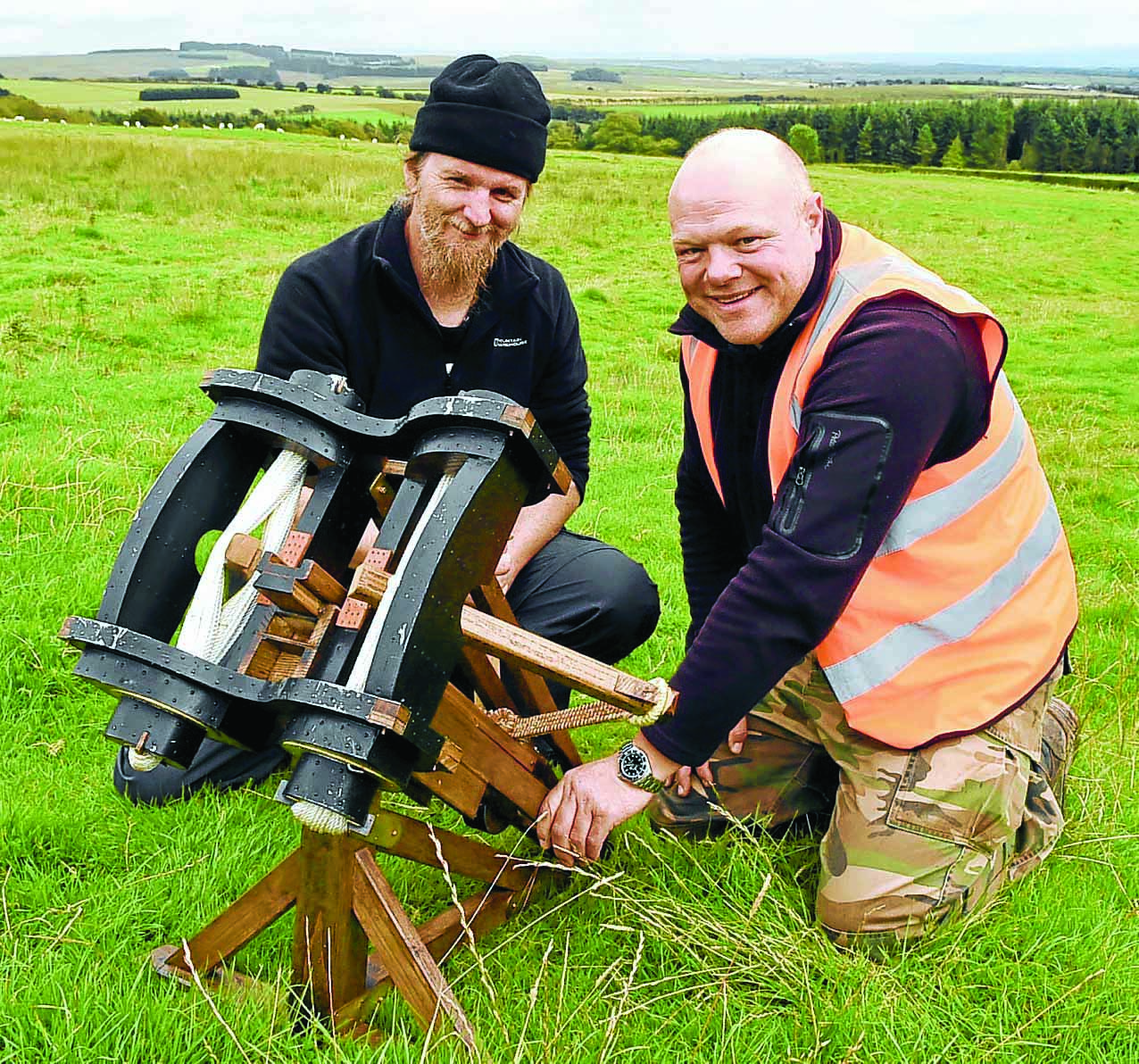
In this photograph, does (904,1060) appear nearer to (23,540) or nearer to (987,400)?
(987,400)

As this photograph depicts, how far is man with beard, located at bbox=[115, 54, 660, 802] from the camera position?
4.14 metres

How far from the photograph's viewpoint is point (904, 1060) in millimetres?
2766

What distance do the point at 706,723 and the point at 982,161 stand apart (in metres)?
78.4

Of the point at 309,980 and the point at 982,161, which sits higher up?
the point at 982,161

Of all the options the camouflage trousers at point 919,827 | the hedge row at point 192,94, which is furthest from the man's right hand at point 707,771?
the hedge row at point 192,94

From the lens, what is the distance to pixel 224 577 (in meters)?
2.39

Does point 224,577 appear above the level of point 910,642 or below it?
above

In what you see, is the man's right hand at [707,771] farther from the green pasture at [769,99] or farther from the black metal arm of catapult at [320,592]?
the green pasture at [769,99]

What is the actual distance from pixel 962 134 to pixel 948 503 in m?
79.8

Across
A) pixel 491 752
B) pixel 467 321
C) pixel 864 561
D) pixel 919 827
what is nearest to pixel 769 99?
pixel 467 321

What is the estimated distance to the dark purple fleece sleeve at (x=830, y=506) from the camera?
2.74 m

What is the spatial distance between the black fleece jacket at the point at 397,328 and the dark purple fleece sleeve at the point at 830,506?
2.00 metres

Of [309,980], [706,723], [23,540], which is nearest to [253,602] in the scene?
[309,980]

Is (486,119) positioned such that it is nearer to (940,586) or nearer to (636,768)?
(940,586)
